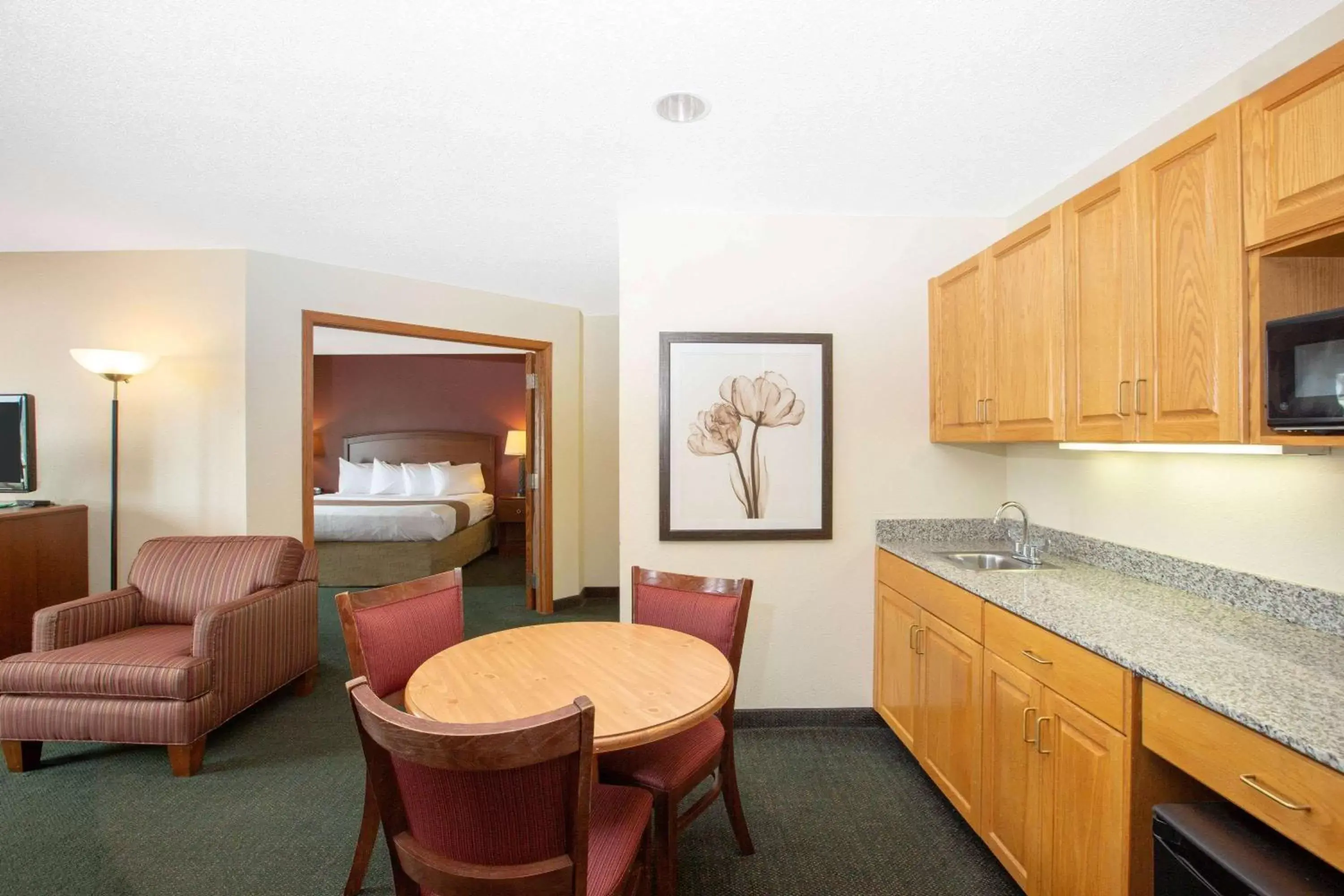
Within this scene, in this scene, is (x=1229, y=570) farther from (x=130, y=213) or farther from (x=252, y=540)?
(x=130, y=213)

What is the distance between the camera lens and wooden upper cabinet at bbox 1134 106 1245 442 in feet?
4.68

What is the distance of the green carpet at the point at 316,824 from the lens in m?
1.86

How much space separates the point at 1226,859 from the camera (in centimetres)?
105

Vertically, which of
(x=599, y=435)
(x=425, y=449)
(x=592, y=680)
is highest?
(x=599, y=435)

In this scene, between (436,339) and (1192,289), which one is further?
(436,339)

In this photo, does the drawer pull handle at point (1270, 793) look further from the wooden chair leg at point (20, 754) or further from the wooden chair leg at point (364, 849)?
the wooden chair leg at point (20, 754)

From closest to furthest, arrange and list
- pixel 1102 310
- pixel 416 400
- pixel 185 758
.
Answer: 1. pixel 1102 310
2. pixel 185 758
3. pixel 416 400

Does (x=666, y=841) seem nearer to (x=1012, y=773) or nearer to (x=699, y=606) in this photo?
(x=699, y=606)

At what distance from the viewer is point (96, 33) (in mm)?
1653

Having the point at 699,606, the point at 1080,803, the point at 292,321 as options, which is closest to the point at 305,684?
the point at 292,321

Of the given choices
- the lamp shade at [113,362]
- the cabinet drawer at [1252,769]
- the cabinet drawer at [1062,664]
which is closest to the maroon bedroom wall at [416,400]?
the lamp shade at [113,362]

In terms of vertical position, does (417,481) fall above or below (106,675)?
above

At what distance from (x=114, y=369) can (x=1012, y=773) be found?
14.7 ft

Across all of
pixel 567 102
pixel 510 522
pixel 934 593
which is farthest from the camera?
pixel 510 522
